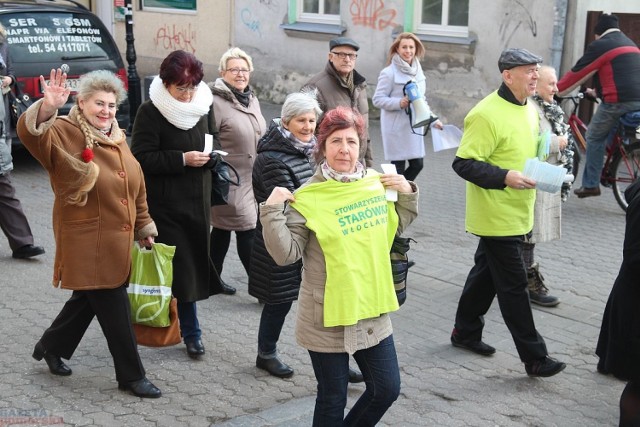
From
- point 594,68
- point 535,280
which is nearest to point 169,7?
point 594,68

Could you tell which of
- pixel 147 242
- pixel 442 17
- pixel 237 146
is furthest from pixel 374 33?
pixel 147 242

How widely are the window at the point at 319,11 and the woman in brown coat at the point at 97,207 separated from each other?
37.5ft

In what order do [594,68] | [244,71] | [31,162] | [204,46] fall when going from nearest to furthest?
[244,71] < [594,68] < [31,162] < [204,46]

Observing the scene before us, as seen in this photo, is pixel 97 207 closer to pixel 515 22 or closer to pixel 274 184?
pixel 274 184

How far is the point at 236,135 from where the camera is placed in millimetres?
6719

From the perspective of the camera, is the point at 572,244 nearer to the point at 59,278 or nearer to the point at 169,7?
the point at 59,278

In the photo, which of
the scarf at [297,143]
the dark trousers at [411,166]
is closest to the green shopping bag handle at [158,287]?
the scarf at [297,143]

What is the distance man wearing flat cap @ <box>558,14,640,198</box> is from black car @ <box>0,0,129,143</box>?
5260mm

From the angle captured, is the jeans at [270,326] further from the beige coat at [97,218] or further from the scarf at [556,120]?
the scarf at [556,120]

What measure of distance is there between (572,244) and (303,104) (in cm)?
428

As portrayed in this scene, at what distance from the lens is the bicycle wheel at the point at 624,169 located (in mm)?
9823

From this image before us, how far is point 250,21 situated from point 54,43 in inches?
253

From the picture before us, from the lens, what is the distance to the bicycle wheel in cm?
982

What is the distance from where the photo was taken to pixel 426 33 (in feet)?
48.5
